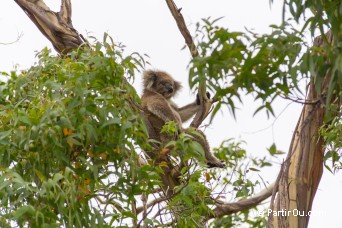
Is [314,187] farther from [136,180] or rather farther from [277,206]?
[136,180]

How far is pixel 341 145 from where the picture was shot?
6.14 m

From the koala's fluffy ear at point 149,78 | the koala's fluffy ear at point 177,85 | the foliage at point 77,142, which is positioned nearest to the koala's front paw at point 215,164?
the koala's fluffy ear at point 149,78

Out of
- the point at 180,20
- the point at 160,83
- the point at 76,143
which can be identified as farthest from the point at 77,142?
the point at 160,83

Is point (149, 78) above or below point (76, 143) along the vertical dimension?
above

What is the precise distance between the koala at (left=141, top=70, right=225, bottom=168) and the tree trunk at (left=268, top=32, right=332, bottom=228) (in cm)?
107

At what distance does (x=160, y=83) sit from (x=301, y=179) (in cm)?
242

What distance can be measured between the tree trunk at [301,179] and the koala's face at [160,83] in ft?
6.76

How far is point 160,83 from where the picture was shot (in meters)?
9.22

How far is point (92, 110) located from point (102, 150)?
0.26 meters

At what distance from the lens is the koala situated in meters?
8.37

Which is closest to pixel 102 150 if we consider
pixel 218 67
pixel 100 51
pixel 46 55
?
pixel 100 51

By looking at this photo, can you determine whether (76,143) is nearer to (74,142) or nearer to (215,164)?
(74,142)

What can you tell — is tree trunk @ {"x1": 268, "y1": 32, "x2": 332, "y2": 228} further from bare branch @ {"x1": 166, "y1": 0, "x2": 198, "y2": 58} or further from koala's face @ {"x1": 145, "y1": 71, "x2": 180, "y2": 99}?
koala's face @ {"x1": 145, "y1": 71, "x2": 180, "y2": 99}

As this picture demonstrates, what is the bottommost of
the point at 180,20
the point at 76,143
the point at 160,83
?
the point at 76,143
